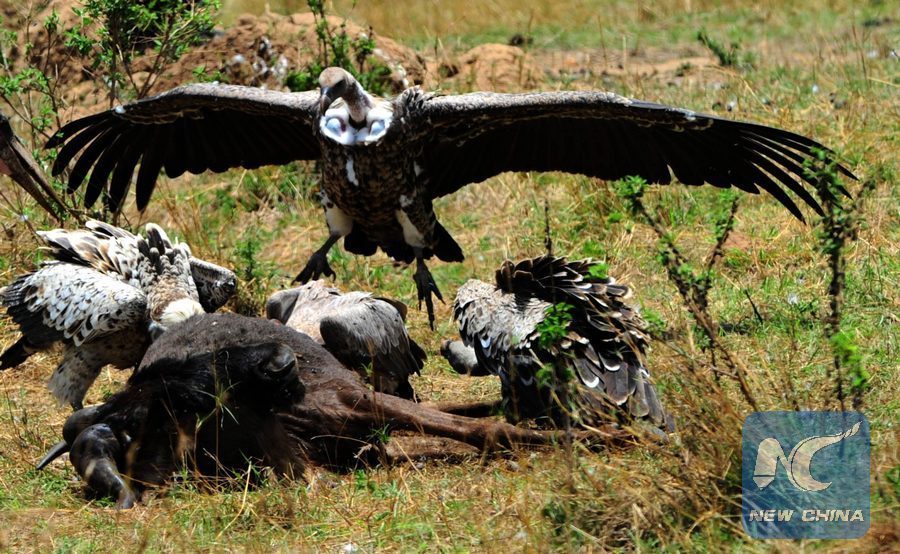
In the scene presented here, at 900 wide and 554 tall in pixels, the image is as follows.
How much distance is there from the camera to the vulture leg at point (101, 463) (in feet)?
13.2

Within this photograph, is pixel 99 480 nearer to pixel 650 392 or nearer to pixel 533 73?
pixel 650 392

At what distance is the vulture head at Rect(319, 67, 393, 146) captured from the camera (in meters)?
6.12

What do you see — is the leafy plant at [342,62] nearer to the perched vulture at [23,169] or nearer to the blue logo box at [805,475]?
the perched vulture at [23,169]

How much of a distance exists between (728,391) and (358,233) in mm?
2841

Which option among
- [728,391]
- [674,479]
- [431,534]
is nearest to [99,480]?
[431,534]

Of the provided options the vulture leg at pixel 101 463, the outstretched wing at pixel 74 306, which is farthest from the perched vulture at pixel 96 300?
the vulture leg at pixel 101 463

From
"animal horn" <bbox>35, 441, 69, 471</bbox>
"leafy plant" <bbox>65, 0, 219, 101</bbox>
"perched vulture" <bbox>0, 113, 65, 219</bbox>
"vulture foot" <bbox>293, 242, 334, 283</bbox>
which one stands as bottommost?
"animal horn" <bbox>35, 441, 69, 471</bbox>

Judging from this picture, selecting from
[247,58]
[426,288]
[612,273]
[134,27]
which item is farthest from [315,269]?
[247,58]

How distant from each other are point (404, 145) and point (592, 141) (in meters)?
1.03

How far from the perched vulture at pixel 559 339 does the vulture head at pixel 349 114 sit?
4.38ft

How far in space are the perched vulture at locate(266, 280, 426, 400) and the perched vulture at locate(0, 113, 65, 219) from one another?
1.76 metres

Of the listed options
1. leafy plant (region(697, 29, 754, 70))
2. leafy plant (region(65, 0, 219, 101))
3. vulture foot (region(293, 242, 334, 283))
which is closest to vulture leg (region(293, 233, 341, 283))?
vulture foot (region(293, 242, 334, 283))

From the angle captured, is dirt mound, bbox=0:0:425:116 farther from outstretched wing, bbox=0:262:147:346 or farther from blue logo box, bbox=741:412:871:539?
blue logo box, bbox=741:412:871:539

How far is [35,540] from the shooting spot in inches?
152
